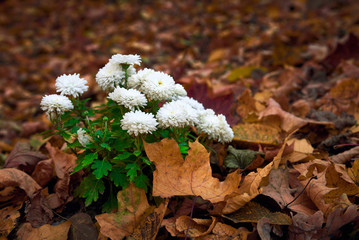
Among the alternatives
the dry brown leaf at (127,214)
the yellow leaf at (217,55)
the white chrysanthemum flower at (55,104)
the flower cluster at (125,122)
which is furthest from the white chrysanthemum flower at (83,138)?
the yellow leaf at (217,55)

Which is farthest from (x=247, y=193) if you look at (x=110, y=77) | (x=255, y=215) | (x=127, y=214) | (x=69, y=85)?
(x=69, y=85)

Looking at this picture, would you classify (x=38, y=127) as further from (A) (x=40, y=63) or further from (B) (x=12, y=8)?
(B) (x=12, y=8)

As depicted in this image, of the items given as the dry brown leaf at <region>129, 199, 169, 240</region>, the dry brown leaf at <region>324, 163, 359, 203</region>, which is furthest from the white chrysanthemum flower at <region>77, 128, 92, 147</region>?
the dry brown leaf at <region>324, 163, 359, 203</region>

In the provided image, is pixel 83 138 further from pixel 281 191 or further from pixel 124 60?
pixel 281 191

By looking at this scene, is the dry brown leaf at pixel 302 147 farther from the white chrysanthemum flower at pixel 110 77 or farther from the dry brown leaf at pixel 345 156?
the white chrysanthemum flower at pixel 110 77

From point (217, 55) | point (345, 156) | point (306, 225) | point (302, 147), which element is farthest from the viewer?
point (217, 55)
